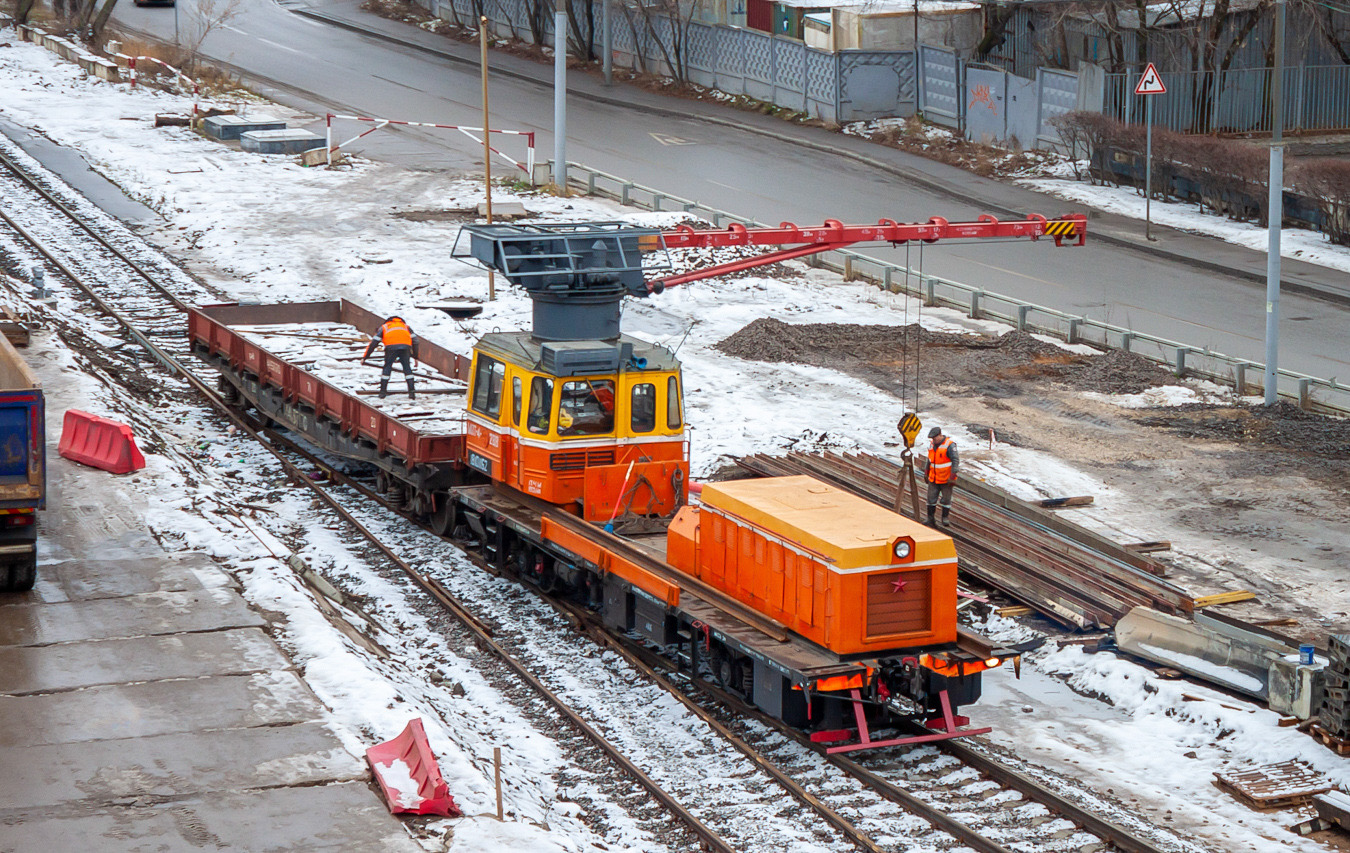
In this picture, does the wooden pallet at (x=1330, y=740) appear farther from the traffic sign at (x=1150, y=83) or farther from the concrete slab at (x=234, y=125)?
the concrete slab at (x=234, y=125)

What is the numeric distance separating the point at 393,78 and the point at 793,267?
24.9 metres

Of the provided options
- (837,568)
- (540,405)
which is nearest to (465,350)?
(540,405)

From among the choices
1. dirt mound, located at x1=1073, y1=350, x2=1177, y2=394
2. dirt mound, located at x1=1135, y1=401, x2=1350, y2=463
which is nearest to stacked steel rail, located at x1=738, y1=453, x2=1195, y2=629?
dirt mound, located at x1=1135, y1=401, x2=1350, y2=463

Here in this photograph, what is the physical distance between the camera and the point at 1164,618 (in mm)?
17078

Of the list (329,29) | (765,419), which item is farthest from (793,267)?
(329,29)

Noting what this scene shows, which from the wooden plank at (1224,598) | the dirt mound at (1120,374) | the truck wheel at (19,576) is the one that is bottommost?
the wooden plank at (1224,598)

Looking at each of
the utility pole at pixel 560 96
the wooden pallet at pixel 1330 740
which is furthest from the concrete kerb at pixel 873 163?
the wooden pallet at pixel 1330 740

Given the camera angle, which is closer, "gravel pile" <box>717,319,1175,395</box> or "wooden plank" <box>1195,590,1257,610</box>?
"wooden plank" <box>1195,590,1257,610</box>

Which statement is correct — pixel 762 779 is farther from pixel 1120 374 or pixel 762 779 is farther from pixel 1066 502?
pixel 1120 374

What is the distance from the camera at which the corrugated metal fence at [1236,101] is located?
4347 centimetres

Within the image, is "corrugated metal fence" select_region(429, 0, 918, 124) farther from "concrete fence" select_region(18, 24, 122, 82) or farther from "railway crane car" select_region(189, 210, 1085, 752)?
"railway crane car" select_region(189, 210, 1085, 752)

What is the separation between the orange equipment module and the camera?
14.5 m

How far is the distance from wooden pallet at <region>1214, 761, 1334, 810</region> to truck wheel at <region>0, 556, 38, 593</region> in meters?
11.9

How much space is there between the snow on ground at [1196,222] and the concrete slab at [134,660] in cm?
2697
